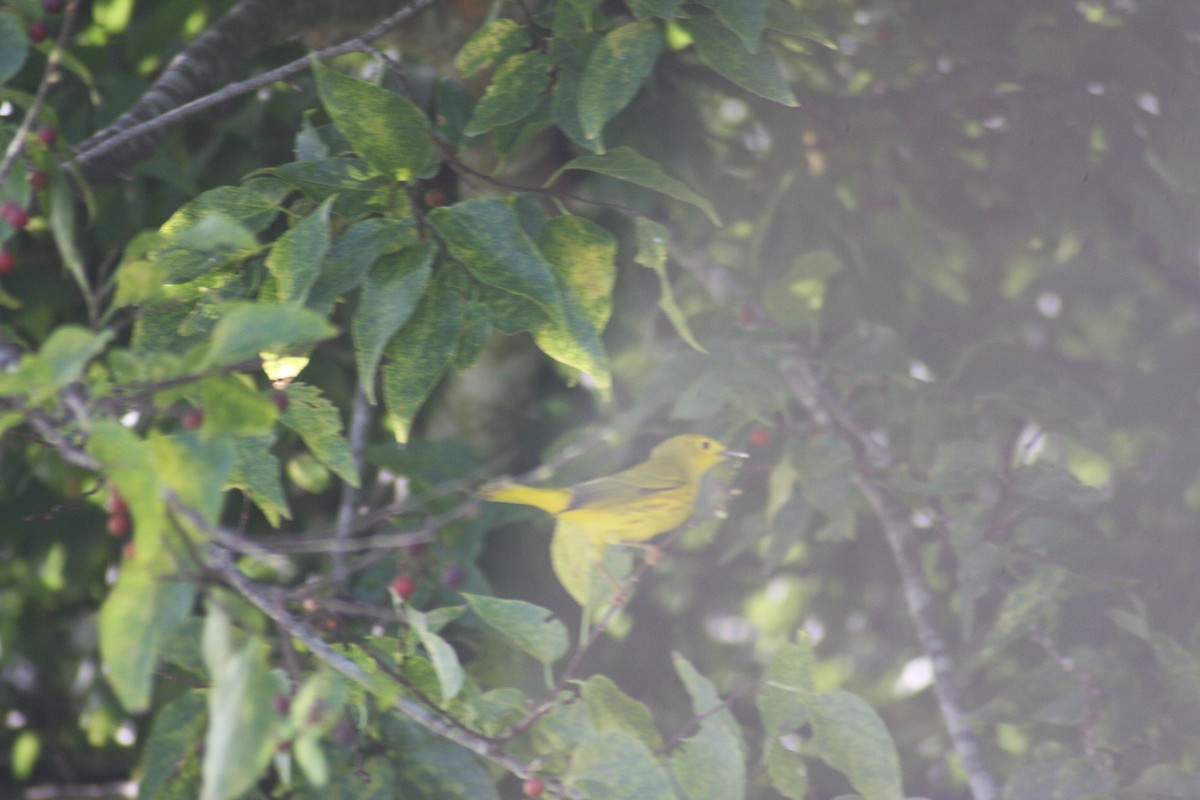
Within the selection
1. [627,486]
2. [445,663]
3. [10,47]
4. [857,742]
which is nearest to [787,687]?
[857,742]

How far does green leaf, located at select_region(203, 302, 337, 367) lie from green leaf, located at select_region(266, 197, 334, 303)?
27 cm

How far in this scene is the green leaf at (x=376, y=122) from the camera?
1.11 metres

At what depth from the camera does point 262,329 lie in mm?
745

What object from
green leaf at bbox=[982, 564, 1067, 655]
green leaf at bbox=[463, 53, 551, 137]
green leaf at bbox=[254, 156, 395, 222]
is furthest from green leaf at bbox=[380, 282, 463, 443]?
green leaf at bbox=[982, 564, 1067, 655]

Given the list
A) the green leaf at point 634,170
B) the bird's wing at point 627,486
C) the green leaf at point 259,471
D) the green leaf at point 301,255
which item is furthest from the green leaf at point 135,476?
the bird's wing at point 627,486

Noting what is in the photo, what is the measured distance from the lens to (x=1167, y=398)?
8.89 feet

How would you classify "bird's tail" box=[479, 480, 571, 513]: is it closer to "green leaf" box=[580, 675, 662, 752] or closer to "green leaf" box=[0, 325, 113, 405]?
"green leaf" box=[580, 675, 662, 752]

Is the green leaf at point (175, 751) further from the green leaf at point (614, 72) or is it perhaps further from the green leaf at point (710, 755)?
the green leaf at point (614, 72)

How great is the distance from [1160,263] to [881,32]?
967 mm

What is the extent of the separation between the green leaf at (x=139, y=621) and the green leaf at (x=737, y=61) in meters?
0.85

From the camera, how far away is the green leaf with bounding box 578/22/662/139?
120 cm

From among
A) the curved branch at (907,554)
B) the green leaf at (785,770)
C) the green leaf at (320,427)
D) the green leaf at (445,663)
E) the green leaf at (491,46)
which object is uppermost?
the green leaf at (491,46)

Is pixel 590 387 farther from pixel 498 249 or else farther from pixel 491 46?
pixel 498 249

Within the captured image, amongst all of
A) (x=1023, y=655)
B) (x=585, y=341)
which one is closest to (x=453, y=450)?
(x=585, y=341)
